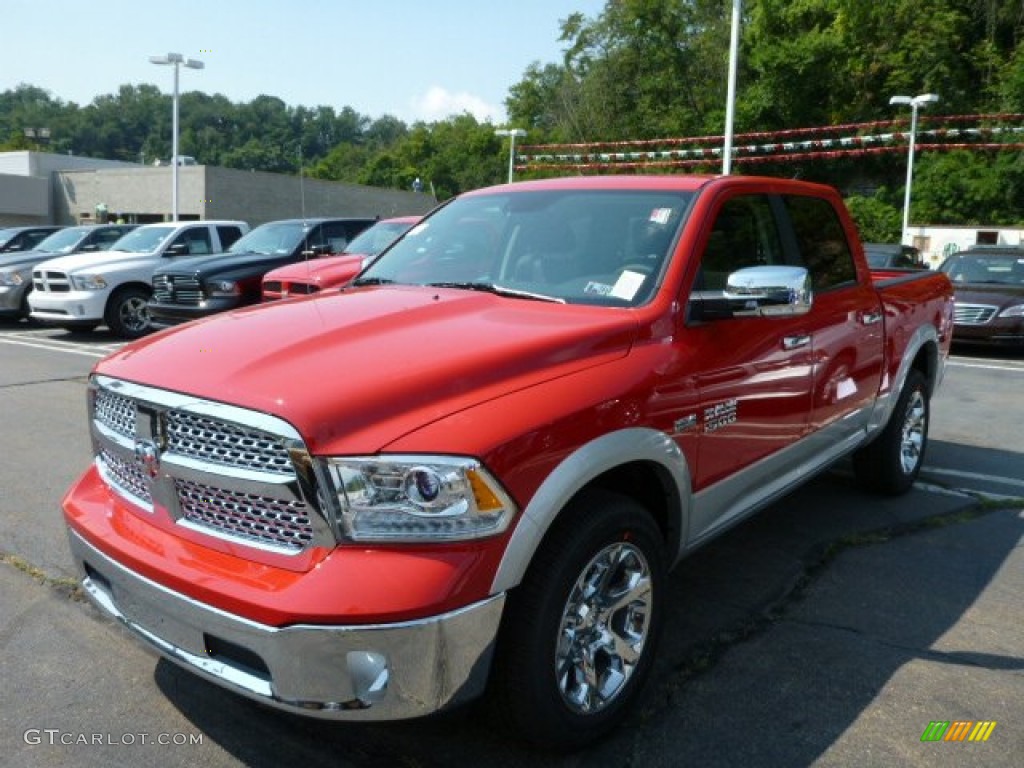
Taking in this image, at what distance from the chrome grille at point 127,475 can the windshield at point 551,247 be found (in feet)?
4.78

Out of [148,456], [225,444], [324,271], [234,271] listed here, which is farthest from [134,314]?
[225,444]

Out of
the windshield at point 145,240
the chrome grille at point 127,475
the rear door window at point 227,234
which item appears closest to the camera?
the chrome grille at point 127,475

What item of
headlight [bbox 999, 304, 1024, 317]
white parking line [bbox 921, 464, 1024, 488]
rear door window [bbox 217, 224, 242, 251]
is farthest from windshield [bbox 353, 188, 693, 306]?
rear door window [bbox 217, 224, 242, 251]

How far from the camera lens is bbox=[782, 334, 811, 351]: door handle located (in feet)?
12.7

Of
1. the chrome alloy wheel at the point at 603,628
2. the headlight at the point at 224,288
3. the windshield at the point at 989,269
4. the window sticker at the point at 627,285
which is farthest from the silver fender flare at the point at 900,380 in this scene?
the windshield at the point at 989,269

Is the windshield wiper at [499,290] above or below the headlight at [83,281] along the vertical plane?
above

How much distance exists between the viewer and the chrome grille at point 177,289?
1159 cm

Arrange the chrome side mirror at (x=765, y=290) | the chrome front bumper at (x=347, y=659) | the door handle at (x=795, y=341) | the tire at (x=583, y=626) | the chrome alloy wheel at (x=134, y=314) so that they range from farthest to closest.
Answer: the chrome alloy wheel at (x=134, y=314)
the door handle at (x=795, y=341)
the chrome side mirror at (x=765, y=290)
the tire at (x=583, y=626)
the chrome front bumper at (x=347, y=659)

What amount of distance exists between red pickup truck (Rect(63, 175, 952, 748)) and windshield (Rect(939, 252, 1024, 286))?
11.8 m

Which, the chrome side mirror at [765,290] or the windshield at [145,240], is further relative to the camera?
the windshield at [145,240]

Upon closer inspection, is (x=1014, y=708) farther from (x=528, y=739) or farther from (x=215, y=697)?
(x=215, y=697)

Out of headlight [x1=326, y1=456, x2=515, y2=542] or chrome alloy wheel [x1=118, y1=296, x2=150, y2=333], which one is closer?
headlight [x1=326, y1=456, x2=515, y2=542]

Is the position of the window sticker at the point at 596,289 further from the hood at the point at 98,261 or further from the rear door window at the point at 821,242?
the hood at the point at 98,261

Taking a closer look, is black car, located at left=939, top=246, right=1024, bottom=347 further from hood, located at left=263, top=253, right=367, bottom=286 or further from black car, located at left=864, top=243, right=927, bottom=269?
hood, located at left=263, top=253, right=367, bottom=286
